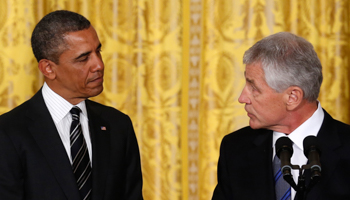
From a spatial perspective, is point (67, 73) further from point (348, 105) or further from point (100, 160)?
point (348, 105)

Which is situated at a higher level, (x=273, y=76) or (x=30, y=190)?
(x=273, y=76)

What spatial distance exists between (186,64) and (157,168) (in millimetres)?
747

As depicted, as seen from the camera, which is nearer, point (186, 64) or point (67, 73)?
point (67, 73)

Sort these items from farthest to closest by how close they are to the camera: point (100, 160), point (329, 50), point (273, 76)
Result: 1. point (329, 50)
2. point (100, 160)
3. point (273, 76)

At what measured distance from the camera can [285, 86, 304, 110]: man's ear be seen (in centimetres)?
205

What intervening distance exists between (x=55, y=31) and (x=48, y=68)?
18 cm

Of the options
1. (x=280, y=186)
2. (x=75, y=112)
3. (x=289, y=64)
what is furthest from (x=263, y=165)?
(x=75, y=112)

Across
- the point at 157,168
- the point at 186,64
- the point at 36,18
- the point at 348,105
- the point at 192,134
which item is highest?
the point at 36,18

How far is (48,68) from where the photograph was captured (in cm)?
223

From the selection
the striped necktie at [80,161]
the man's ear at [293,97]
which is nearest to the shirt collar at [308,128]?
the man's ear at [293,97]

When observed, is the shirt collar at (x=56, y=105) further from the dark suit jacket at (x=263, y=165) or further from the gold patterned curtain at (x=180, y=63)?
the gold patterned curtain at (x=180, y=63)

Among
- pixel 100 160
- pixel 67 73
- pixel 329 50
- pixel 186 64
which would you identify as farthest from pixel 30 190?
pixel 329 50

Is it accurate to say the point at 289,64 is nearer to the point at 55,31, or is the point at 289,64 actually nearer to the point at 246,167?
the point at 246,167

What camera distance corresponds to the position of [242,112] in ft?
10.7
